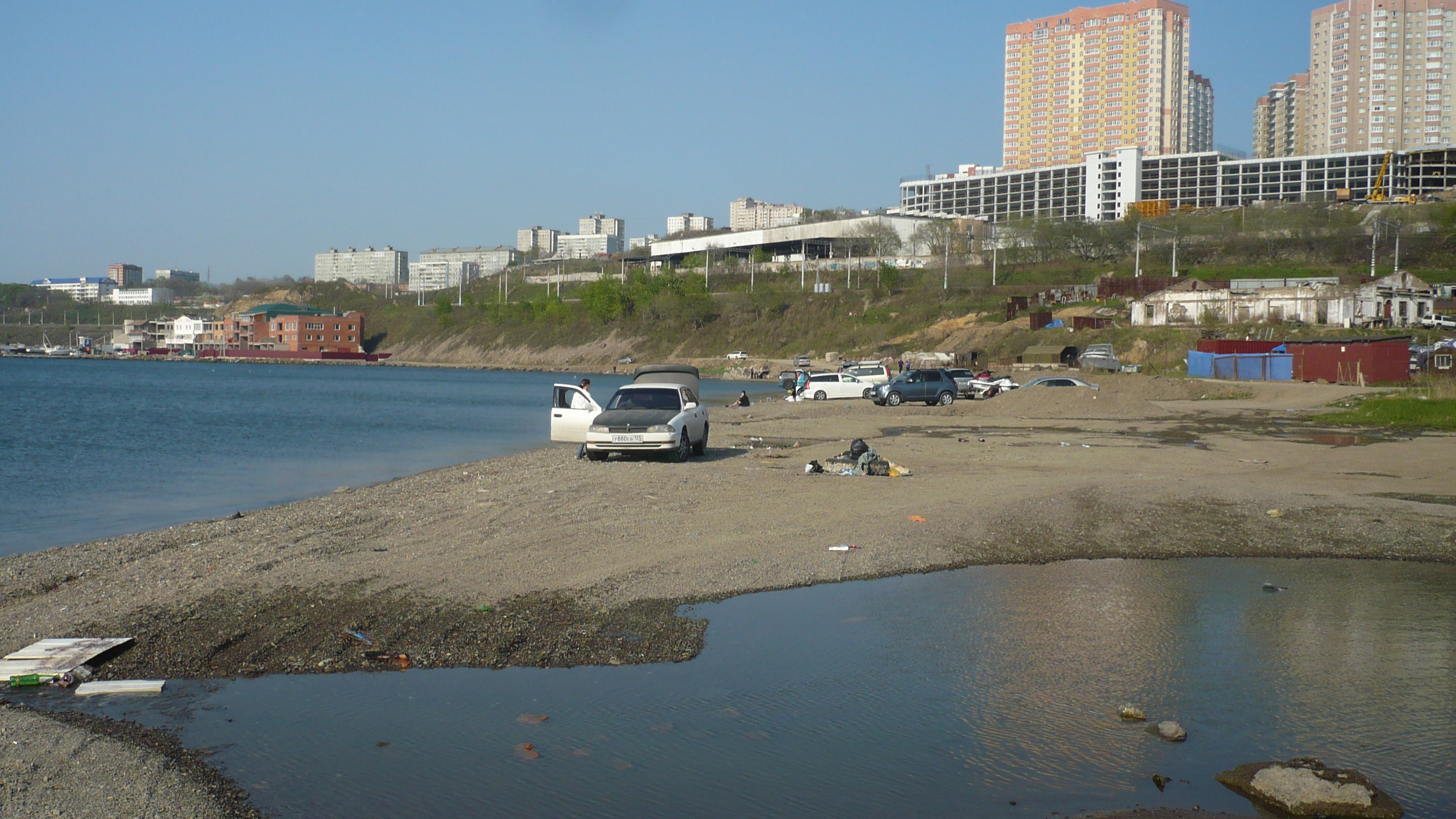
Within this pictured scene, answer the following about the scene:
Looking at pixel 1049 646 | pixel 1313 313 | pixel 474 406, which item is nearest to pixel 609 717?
pixel 1049 646

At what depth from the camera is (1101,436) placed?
28562mm

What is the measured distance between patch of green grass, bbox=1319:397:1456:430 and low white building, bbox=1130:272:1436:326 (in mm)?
48823

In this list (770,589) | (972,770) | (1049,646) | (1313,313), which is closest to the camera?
(972,770)

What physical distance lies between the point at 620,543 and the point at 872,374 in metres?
41.1

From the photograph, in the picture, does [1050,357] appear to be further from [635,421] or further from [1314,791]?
[1314,791]

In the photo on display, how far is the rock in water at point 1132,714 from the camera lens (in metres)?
6.68

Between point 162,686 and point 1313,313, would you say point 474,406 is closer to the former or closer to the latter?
point 162,686

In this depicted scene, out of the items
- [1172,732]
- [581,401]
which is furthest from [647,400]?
[1172,732]

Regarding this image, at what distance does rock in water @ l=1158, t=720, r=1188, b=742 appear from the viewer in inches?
249

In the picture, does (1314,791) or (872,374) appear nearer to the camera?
(1314,791)

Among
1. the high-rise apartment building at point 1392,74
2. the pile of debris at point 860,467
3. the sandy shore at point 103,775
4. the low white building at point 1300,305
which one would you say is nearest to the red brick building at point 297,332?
the low white building at point 1300,305

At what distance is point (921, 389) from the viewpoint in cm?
4484

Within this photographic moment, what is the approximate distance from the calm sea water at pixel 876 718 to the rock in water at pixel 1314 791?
0.51ft

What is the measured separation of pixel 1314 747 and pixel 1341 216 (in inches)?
5477
